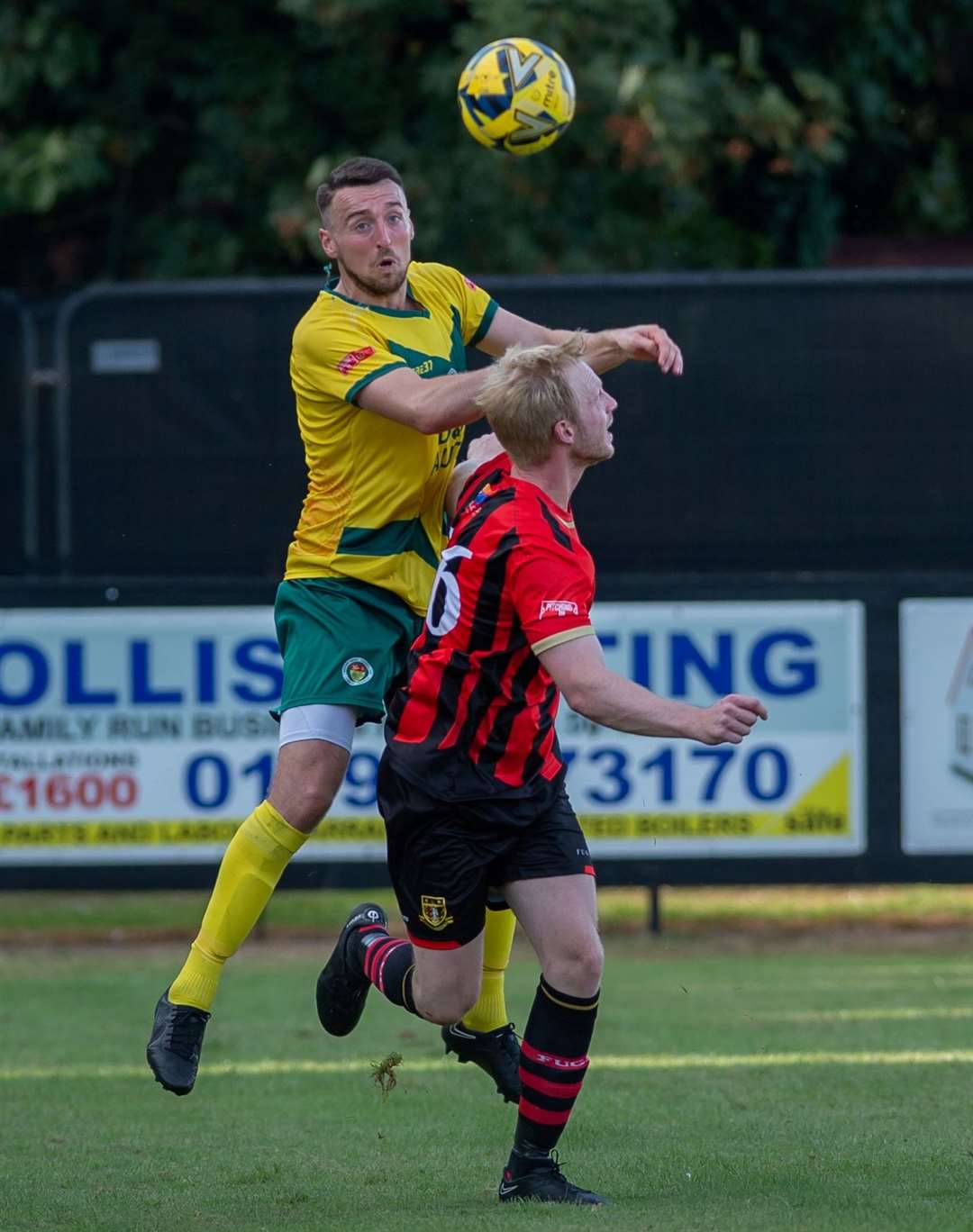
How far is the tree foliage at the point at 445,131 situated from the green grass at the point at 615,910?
391cm

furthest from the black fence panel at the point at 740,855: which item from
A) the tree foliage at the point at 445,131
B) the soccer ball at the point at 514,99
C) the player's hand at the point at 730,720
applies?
the player's hand at the point at 730,720

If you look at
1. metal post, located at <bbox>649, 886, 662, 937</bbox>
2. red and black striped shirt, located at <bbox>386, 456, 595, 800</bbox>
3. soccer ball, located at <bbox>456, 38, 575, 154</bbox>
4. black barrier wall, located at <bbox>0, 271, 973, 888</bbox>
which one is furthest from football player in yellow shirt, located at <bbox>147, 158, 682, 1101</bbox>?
metal post, located at <bbox>649, 886, 662, 937</bbox>

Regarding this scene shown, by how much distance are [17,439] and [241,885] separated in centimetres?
497

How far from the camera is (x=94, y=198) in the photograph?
46.9 feet

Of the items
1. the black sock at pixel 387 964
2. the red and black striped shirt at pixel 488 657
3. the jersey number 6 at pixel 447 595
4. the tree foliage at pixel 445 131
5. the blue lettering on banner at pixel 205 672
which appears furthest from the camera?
the tree foliage at pixel 445 131

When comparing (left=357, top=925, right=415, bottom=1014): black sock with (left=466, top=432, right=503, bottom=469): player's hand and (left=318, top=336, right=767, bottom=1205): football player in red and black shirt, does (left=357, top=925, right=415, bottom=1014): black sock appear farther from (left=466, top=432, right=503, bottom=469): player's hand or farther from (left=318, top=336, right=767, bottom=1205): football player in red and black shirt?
(left=466, top=432, right=503, bottom=469): player's hand

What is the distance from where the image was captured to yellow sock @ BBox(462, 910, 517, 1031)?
5.89 m

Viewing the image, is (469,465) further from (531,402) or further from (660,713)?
(660,713)

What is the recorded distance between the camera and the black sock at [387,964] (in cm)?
554

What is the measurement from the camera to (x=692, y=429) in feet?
33.4

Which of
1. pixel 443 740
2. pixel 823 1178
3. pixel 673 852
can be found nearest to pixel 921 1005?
pixel 673 852

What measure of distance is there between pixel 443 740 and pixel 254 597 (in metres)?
5.08

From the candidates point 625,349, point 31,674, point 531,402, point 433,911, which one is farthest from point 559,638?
point 31,674

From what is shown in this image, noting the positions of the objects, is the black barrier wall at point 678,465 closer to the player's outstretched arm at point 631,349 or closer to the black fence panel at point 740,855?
the black fence panel at point 740,855
